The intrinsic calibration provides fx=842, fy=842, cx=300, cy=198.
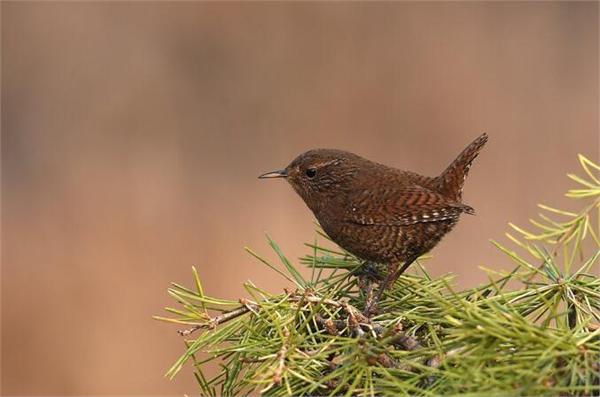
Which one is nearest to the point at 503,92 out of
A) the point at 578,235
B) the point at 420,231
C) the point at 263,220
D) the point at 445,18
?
the point at 445,18

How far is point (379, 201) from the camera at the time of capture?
9.96 feet

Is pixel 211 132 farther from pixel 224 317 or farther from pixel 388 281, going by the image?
pixel 224 317

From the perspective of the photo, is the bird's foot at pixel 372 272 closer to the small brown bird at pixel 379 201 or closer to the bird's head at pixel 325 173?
the small brown bird at pixel 379 201

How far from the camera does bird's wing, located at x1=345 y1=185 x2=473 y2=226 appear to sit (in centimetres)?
293

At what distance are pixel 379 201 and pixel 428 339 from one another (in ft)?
4.37

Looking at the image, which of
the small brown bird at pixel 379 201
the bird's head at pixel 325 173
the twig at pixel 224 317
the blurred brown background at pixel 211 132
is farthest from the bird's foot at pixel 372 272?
the blurred brown background at pixel 211 132

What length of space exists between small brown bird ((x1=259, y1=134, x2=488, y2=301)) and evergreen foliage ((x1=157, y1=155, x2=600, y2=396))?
2.52 feet

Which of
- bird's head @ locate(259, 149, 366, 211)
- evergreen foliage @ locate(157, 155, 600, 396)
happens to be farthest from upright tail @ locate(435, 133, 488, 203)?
evergreen foliage @ locate(157, 155, 600, 396)

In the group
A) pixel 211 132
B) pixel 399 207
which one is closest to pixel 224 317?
pixel 399 207

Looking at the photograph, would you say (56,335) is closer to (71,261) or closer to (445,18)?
(71,261)

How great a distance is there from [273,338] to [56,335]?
5.03m

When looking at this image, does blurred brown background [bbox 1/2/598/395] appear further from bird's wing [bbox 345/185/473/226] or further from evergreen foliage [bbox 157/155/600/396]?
evergreen foliage [bbox 157/155/600/396]

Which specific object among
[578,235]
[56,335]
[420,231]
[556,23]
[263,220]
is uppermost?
[556,23]

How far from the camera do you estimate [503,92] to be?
327 inches
